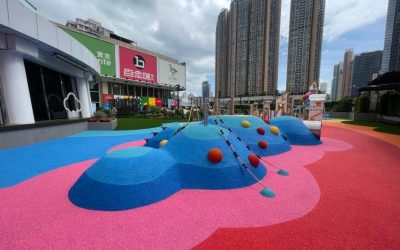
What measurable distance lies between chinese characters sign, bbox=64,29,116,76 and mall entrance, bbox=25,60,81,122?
22079 millimetres

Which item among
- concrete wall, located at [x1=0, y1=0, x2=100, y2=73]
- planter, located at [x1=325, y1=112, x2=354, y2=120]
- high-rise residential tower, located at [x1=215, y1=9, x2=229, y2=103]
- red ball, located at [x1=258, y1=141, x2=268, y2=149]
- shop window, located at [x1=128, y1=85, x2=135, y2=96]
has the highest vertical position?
high-rise residential tower, located at [x1=215, y1=9, x2=229, y2=103]

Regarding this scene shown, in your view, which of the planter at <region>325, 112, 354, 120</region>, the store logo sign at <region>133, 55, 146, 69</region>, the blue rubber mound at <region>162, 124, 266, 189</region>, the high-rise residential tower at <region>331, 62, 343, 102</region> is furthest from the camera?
the high-rise residential tower at <region>331, 62, 343, 102</region>

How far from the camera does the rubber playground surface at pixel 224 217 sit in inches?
118

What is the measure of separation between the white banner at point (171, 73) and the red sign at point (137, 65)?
2.23 m

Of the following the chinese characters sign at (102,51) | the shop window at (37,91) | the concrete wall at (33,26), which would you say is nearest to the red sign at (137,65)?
the chinese characters sign at (102,51)

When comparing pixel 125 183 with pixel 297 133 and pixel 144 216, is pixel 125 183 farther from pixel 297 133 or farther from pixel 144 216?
pixel 297 133

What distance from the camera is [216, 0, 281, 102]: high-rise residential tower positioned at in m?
61.9

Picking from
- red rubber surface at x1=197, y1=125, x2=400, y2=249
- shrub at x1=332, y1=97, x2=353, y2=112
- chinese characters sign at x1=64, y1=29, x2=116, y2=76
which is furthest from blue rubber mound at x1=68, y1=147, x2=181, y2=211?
shrub at x1=332, y1=97, x2=353, y2=112

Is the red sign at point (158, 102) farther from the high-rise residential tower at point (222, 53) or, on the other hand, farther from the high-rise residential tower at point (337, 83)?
the high-rise residential tower at point (337, 83)

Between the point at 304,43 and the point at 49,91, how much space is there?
6219 centimetres

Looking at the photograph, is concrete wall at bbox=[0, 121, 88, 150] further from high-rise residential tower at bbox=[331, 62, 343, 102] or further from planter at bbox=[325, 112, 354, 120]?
high-rise residential tower at bbox=[331, 62, 343, 102]

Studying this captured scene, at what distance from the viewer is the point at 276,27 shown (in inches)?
2494

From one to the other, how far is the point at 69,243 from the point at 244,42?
72787 millimetres

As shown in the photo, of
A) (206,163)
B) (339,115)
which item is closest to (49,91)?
(206,163)
